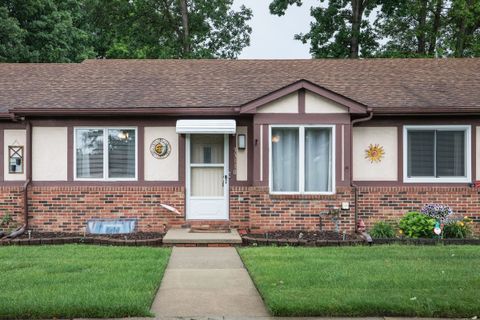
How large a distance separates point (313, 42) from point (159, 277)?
2042 centimetres

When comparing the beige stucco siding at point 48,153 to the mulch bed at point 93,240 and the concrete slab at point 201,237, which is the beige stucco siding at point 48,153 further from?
the concrete slab at point 201,237

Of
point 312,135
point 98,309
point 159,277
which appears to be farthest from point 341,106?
point 98,309

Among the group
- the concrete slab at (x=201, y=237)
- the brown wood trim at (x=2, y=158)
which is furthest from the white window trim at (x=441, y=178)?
the brown wood trim at (x=2, y=158)

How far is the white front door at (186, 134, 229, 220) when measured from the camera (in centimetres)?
1222

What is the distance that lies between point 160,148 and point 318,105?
12.0 ft

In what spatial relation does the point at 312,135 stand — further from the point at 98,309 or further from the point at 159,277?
the point at 98,309

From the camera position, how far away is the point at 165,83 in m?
14.1

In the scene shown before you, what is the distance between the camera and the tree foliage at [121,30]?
24.0 m

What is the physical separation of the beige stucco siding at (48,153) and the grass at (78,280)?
2.58m

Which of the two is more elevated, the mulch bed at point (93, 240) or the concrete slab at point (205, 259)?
the mulch bed at point (93, 240)

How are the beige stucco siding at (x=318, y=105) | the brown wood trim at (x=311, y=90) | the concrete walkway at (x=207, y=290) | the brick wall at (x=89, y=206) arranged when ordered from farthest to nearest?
the brick wall at (x=89, y=206) → the beige stucco siding at (x=318, y=105) → the brown wood trim at (x=311, y=90) → the concrete walkway at (x=207, y=290)

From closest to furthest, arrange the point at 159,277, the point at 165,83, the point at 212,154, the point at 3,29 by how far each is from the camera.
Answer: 1. the point at 159,277
2. the point at 212,154
3. the point at 165,83
4. the point at 3,29

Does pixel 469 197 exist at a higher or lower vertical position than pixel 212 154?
lower

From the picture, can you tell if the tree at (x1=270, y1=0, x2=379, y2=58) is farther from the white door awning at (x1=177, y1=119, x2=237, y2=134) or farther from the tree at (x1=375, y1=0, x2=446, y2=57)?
the white door awning at (x1=177, y1=119, x2=237, y2=134)
